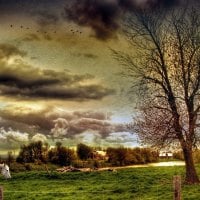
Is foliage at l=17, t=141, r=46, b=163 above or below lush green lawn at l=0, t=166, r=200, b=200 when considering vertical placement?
above

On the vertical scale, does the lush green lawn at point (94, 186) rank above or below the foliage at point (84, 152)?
below

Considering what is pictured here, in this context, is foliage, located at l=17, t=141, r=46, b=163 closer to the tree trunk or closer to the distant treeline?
the distant treeline

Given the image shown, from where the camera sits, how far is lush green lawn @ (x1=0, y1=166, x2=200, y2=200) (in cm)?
3425

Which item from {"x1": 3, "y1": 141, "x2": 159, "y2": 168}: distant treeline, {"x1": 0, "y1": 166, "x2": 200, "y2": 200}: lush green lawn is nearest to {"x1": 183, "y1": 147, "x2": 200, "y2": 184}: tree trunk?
{"x1": 0, "y1": 166, "x2": 200, "y2": 200}: lush green lawn

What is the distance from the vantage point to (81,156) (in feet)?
222

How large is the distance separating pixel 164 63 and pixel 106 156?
90.8ft

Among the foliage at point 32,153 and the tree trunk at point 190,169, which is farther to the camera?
the foliage at point 32,153

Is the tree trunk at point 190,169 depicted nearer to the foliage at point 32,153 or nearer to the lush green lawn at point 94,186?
the lush green lawn at point 94,186

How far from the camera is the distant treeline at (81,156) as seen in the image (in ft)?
214

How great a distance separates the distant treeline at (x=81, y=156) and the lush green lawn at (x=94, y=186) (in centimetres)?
1297

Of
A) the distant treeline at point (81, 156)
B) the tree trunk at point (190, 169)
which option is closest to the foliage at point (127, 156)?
the distant treeline at point (81, 156)

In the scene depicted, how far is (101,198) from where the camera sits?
33.1 metres

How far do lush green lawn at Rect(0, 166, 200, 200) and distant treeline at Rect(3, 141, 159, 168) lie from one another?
12969mm

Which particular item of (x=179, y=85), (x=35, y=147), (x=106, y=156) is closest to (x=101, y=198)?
(x=179, y=85)
